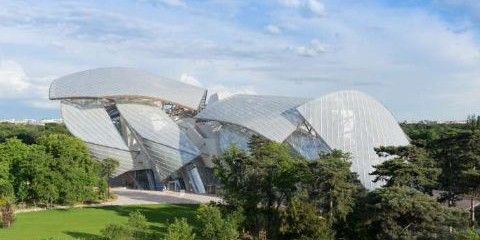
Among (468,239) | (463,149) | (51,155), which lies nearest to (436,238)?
(468,239)

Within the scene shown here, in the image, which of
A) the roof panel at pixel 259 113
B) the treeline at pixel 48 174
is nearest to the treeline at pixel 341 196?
the roof panel at pixel 259 113

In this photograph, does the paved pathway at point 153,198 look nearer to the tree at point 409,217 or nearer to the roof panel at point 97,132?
the roof panel at point 97,132

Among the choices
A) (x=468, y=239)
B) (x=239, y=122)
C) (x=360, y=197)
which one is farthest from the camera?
(x=239, y=122)

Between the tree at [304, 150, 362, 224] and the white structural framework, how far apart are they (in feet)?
57.5

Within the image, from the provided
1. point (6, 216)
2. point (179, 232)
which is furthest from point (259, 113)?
point (179, 232)

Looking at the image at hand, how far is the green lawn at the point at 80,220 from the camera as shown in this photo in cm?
3644

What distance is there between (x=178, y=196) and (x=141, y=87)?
50.4ft

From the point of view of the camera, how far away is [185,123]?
69.0m

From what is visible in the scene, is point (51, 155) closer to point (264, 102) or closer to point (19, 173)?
point (19, 173)

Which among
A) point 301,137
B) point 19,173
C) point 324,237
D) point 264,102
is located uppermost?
point 264,102

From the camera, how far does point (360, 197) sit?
115 feet

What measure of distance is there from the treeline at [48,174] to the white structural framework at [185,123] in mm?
11465

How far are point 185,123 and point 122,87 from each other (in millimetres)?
8057

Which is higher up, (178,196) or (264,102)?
(264,102)
